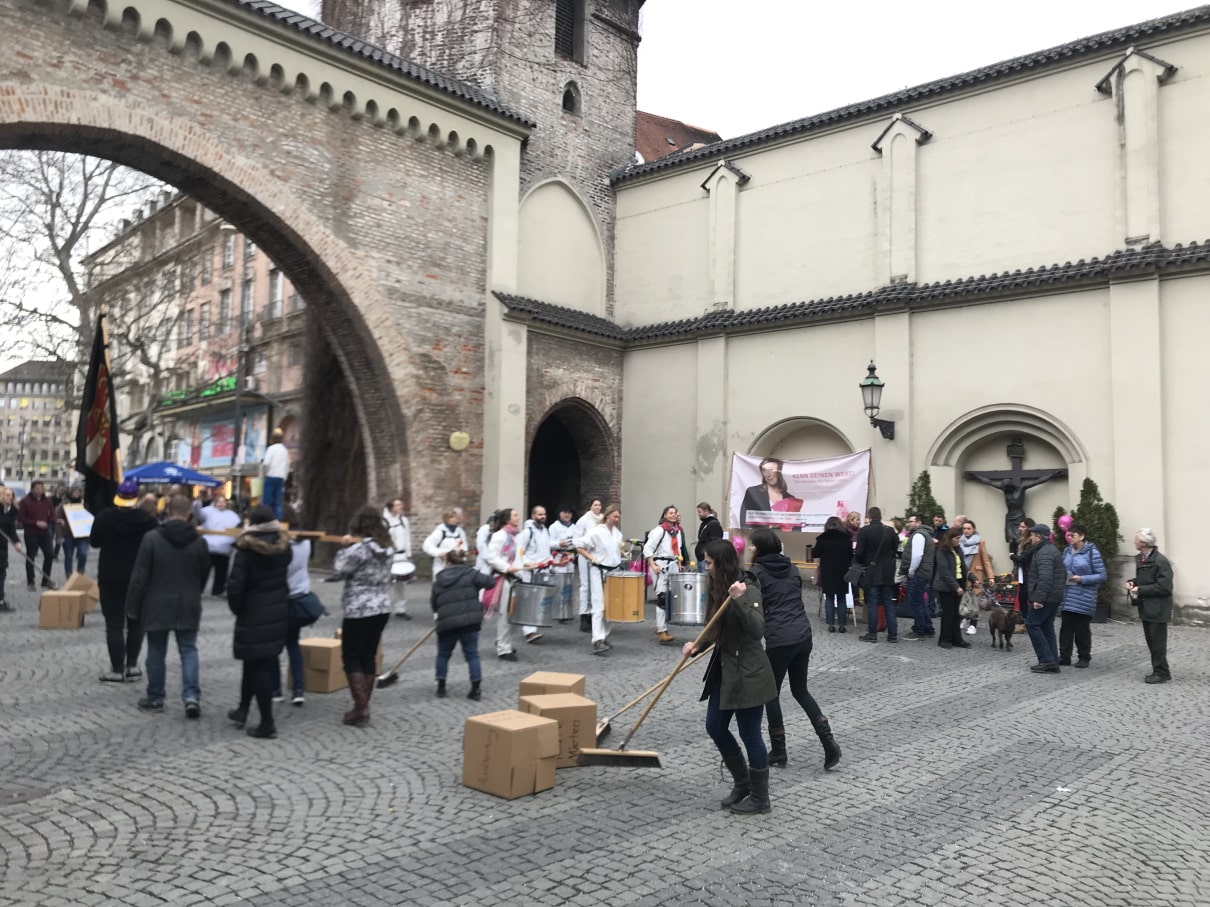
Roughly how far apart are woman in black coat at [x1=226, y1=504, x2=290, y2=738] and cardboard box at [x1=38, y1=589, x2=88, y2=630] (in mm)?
5793

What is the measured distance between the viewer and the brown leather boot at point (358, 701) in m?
7.37

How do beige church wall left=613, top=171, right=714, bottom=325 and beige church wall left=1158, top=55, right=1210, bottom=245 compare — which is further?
beige church wall left=613, top=171, right=714, bottom=325

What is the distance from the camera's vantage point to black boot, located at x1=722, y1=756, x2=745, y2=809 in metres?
5.49

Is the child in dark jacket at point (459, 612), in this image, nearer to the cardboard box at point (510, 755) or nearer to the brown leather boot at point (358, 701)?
the brown leather boot at point (358, 701)

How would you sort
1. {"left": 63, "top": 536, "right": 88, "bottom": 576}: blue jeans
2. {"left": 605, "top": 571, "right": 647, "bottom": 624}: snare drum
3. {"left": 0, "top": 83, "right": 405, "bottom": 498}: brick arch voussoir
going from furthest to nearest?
{"left": 63, "top": 536, "right": 88, "bottom": 576}: blue jeans, {"left": 0, "top": 83, "right": 405, "bottom": 498}: brick arch voussoir, {"left": 605, "top": 571, "right": 647, "bottom": 624}: snare drum

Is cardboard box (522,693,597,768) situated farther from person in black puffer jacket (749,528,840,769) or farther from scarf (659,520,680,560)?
scarf (659,520,680,560)

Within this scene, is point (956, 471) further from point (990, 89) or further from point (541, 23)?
point (541, 23)

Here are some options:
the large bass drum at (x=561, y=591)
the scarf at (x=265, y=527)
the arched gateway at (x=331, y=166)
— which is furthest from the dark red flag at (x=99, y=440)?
the arched gateway at (x=331, y=166)

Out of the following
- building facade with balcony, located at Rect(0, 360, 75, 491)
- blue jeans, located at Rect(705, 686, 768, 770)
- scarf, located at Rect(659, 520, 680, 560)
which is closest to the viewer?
blue jeans, located at Rect(705, 686, 768, 770)

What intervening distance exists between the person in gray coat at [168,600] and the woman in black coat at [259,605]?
641 millimetres

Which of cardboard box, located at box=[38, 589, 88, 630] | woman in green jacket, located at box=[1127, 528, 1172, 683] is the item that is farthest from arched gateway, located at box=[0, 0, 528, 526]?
woman in green jacket, located at box=[1127, 528, 1172, 683]

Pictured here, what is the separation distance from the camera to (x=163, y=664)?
766cm

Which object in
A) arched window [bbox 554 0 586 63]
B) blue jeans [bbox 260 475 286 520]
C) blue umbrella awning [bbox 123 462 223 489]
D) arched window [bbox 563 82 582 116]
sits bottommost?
blue jeans [bbox 260 475 286 520]

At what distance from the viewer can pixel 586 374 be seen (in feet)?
70.8
